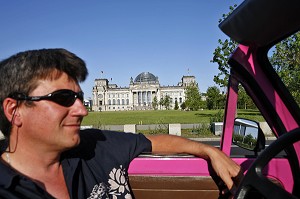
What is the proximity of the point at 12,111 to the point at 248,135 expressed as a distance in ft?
4.91

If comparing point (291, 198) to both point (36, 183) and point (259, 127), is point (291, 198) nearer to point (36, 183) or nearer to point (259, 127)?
point (259, 127)

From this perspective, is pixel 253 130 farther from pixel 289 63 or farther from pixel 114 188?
pixel 114 188

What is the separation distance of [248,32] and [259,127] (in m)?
0.64

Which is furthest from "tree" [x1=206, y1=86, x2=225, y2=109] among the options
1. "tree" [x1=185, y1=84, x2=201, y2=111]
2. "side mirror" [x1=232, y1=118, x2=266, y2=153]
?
"tree" [x1=185, y1=84, x2=201, y2=111]

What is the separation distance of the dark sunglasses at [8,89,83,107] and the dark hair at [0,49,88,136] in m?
0.03

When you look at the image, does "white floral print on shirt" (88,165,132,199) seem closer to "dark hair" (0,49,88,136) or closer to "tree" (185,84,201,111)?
"dark hair" (0,49,88,136)

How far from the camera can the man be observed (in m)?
1.75

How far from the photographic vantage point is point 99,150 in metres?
2.21

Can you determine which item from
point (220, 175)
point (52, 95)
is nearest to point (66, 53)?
point (52, 95)

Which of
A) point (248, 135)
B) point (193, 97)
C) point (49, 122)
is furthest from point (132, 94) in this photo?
point (49, 122)

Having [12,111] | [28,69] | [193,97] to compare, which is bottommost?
[193,97]

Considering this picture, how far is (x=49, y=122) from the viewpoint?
69.4 inches

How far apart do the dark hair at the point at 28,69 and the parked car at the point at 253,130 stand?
0.89m

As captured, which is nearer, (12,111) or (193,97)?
(12,111)
